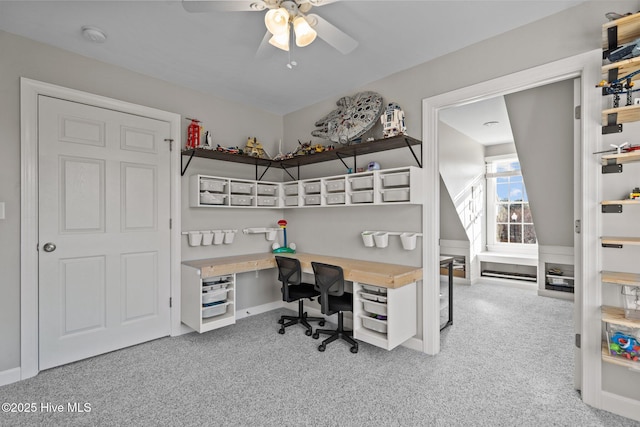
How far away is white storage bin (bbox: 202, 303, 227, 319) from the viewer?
2.85 meters

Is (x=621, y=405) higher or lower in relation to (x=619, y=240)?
lower

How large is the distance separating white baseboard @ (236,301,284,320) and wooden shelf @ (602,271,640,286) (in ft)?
10.4

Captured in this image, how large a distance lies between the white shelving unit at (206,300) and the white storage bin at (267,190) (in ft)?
3.37

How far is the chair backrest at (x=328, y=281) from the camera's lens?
8.48 feet

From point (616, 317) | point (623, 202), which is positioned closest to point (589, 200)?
point (623, 202)

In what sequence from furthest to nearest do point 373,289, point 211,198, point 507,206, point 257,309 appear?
point 507,206, point 257,309, point 211,198, point 373,289

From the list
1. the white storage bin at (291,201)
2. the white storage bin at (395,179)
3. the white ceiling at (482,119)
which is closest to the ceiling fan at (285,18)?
the white storage bin at (395,179)

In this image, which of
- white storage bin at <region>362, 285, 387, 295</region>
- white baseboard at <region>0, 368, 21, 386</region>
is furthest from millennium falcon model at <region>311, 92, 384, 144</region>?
white baseboard at <region>0, 368, 21, 386</region>

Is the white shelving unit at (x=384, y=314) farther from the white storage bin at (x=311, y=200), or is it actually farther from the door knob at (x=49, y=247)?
the door knob at (x=49, y=247)

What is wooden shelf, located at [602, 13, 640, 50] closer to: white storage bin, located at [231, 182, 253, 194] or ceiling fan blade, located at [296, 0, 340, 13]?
ceiling fan blade, located at [296, 0, 340, 13]

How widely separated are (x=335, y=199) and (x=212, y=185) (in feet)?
4.15

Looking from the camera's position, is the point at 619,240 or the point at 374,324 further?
the point at 374,324

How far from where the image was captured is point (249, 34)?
2262mm

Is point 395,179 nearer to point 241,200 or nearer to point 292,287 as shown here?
point 292,287
